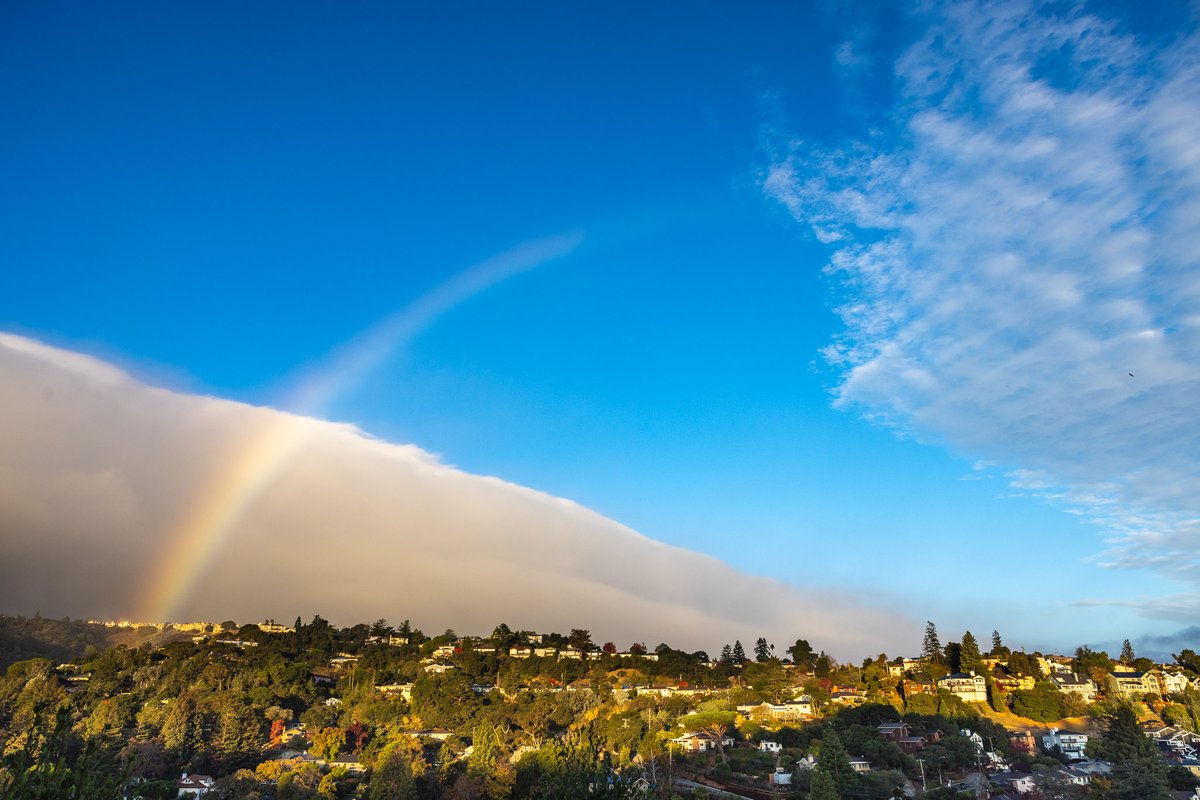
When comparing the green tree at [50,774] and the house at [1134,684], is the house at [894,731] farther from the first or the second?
the green tree at [50,774]

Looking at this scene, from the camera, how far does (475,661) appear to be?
111 meters

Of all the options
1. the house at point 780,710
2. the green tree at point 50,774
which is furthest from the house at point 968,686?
the green tree at point 50,774

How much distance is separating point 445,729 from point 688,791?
3421 centimetres

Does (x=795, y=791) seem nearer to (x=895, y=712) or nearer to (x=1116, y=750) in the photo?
(x=1116, y=750)

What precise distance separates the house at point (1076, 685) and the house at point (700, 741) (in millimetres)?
47345

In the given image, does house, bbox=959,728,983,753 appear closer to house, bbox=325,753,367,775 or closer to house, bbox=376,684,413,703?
house, bbox=325,753,367,775

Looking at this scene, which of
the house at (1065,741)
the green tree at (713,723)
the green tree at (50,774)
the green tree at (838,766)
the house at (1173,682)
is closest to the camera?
the green tree at (50,774)

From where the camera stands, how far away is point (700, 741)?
226 feet

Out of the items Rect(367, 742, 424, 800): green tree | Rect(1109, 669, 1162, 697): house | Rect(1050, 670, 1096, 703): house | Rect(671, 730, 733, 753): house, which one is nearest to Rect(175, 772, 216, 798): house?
Rect(367, 742, 424, 800): green tree

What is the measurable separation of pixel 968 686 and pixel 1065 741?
22134 mm

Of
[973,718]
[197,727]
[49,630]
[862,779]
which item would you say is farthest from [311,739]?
[49,630]

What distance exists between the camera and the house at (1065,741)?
228 feet

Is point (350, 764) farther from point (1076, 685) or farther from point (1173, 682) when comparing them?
point (1173, 682)

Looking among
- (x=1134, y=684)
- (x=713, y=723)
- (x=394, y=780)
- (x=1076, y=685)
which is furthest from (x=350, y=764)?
(x=1134, y=684)
